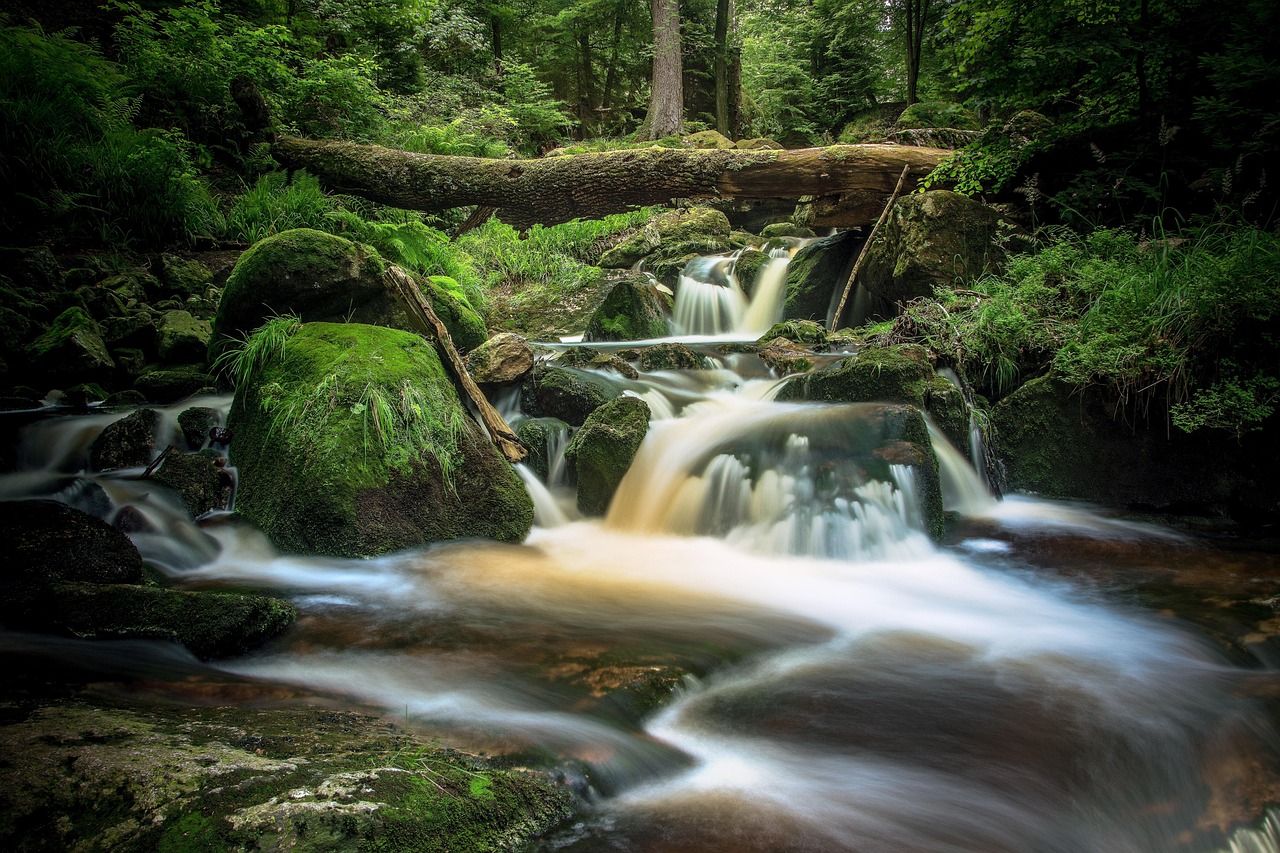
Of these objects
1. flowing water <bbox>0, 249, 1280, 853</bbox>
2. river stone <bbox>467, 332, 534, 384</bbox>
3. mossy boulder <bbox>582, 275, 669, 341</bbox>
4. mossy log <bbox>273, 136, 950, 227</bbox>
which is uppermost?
mossy log <bbox>273, 136, 950, 227</bbox>

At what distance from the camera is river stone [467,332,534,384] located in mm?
6902

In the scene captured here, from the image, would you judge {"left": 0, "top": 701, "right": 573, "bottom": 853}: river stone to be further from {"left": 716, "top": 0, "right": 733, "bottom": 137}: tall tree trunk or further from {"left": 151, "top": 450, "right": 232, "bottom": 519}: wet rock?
{"left": 716, "top": 0, "right": 733, "bottom": 137}: tall tree trunk

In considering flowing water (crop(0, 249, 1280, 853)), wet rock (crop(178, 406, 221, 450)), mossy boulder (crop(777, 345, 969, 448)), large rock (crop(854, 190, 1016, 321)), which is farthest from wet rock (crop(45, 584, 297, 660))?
large rock (crop(854, 190, 1016, 321))

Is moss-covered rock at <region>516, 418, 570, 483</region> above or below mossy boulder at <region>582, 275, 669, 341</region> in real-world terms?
below

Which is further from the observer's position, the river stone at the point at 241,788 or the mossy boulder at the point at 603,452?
the mossy boulder at the point at 603,452

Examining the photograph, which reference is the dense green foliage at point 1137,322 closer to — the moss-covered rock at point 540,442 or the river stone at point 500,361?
the moss-covered rock at point 540,442

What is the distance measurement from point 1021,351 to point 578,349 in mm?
5025

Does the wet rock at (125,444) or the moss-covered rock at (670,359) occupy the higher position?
the moss-covered rock at (670,359)

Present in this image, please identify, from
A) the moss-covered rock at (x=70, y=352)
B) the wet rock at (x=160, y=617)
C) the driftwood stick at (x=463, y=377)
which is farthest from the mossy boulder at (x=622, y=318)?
the wet rock at (x=160, y=617)

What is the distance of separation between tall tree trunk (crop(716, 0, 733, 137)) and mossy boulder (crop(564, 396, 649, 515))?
16.4m

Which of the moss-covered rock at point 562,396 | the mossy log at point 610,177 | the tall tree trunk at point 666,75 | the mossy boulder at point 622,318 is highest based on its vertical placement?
the tall tree trunk at point 666,75

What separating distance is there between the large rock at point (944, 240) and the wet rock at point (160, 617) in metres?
7.05

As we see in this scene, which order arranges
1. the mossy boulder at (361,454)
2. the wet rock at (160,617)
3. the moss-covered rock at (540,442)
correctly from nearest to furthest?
the wet rock at (160,617) < the mossy boulder at (361,454) < the moss-covered rock at (540,442)

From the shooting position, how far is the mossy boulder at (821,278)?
10.2 m
